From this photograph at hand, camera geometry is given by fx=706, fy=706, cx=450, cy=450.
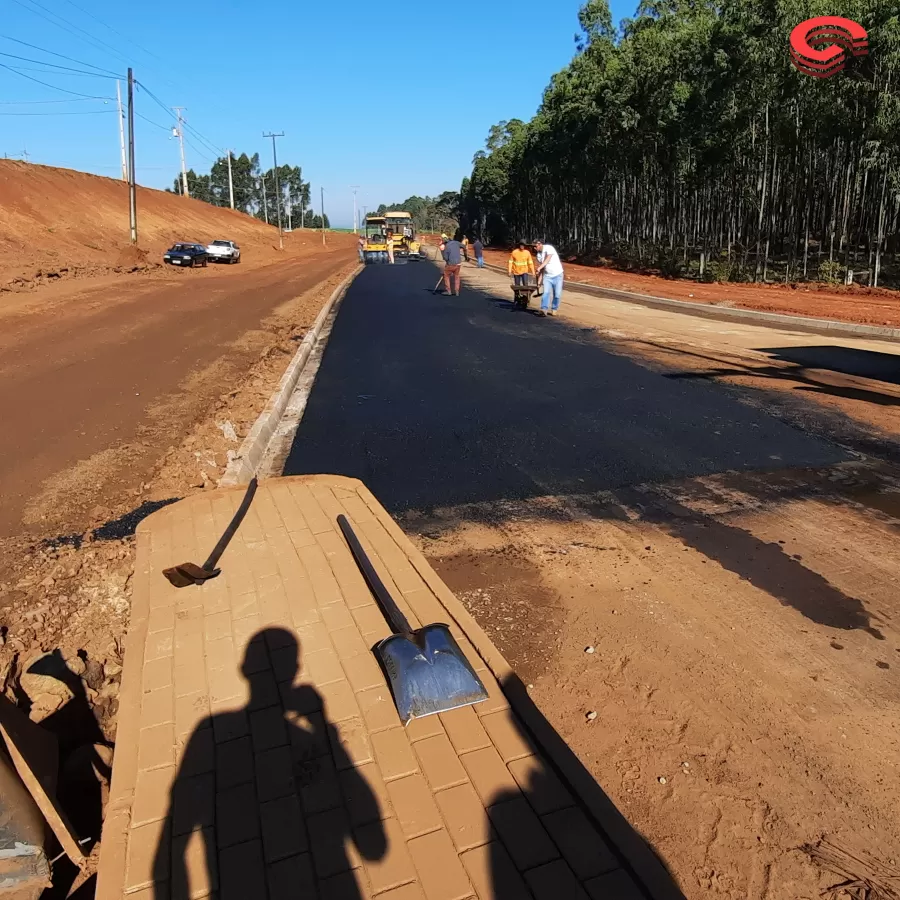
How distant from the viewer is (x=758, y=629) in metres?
3.61

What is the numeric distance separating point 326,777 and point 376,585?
135cm

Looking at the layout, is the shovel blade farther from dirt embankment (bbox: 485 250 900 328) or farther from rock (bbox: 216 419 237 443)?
dirt embankment (bbox: 485 250 900 328)

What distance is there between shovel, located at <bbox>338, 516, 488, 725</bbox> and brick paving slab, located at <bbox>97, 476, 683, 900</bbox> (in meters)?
0.06

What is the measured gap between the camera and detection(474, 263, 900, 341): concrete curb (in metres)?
13.9

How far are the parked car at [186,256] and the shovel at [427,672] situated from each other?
35.6 m

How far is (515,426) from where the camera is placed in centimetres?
737

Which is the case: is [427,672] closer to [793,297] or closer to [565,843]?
[565,843]

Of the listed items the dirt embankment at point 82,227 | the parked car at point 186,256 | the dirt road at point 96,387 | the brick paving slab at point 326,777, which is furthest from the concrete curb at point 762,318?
the parked car at point 186,256

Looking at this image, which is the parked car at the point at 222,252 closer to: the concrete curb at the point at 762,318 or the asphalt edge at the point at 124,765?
the concrete curb at the point at 762,318

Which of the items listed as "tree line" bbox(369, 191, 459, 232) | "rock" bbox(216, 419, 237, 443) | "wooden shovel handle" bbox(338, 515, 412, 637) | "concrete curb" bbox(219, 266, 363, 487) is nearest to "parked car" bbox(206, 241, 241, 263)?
"concrete curb" bbox(219, 266, 363, 487)

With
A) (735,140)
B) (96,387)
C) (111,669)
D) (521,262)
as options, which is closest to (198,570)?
(111,669)

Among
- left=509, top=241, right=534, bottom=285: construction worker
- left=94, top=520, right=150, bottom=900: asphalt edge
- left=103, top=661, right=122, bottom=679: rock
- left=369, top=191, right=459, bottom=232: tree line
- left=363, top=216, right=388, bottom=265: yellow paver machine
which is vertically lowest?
left=103, top=661, right=122, bottom=679: rock

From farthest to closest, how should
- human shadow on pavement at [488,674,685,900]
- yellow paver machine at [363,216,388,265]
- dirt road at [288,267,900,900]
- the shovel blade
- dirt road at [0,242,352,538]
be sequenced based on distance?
1. yellow paver machine at [363,216,388,265]
2. dirt road at [0,242,352,538]
3. the shovel blade
4. dirt road at [288,267,900,900]
5. human shadow on pavement at [488,674,685,900]

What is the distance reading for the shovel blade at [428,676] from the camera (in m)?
2.93
